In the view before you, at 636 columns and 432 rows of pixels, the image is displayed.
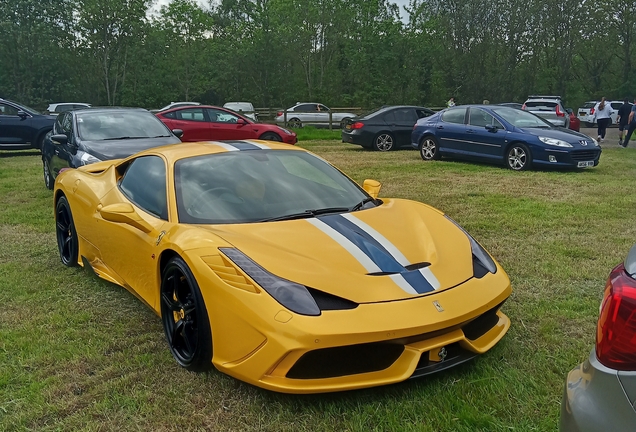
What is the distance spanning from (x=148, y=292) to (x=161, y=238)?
0.43 metres

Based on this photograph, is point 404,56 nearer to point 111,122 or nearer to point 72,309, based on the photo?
point 111,122

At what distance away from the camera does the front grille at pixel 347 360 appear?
2508mm

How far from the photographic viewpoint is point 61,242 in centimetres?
516

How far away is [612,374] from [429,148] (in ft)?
39.5

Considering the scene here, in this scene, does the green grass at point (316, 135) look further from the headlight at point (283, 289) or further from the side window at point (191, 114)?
the headlight at point (283, 289)

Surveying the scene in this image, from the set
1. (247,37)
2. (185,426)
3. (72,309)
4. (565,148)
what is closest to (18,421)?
(185,426)

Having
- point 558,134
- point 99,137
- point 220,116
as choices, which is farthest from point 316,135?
point 99,137

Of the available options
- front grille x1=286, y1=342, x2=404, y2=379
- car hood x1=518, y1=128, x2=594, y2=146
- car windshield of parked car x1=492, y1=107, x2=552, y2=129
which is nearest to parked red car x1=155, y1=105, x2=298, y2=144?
car windshield of parked car x1=492, y1=107, x2=552, y2=129

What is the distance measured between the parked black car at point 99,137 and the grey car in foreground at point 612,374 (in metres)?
7.04

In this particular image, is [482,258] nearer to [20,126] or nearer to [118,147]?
[118,147]

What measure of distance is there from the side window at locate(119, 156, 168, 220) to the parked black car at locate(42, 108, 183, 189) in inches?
141

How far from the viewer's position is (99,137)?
8414 millimetres

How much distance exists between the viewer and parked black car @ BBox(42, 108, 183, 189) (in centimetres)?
789

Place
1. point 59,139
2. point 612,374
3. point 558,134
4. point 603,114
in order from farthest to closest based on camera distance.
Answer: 1. point 603,114
2. point 558,134
3. point 59,139
4. point 612,374
